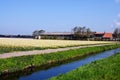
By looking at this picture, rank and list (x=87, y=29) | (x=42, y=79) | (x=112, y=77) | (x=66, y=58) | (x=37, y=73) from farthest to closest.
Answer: (x=87, y=29), (x=66, y=58), (x=37, y=73), (x=42, y=79), (x=112, y=77)

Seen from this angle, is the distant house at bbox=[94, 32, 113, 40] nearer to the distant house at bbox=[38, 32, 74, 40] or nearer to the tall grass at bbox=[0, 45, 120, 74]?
the distant house at bbox=[38, 32, 74, 40]

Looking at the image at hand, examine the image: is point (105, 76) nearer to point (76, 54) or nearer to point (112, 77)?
point (112, 77)

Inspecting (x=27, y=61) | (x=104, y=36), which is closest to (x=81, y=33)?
(x=104, y=36)

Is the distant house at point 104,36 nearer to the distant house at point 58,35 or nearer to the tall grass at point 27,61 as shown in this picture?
the distant house at point 58,35

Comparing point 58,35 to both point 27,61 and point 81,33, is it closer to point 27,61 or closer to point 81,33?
point 81,33

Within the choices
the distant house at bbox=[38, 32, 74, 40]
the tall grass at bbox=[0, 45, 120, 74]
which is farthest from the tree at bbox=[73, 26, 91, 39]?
the tall grass at bbox=[0, 45, 120, 74]

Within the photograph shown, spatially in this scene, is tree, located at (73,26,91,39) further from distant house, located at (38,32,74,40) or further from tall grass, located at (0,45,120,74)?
tall grass, located at (0,45,120,74)

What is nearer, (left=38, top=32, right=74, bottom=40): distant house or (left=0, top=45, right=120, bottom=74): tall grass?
(left=0, top=45, right=120, bottom=74): tall grass

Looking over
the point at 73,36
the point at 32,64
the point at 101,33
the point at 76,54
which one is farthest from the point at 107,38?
the point at 32,64

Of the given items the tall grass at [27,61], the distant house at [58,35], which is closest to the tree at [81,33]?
the distant house at [58,35]

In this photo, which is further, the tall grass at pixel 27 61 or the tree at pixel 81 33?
the tree at pixel 81 33

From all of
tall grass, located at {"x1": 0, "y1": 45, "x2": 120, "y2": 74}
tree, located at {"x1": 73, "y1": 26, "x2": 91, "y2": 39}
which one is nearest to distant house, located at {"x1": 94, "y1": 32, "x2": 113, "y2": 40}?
tree, located at {"x1": 73, "y1": 26, "x2": 91, "y2": 39}

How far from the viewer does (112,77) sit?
763 inches

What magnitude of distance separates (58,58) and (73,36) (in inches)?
5383
